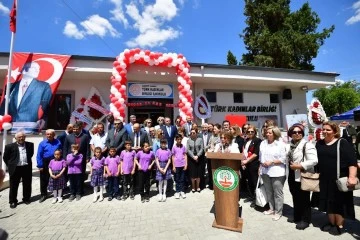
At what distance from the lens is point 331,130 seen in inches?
140

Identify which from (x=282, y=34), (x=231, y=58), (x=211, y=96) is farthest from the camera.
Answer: (x=231, y=58)

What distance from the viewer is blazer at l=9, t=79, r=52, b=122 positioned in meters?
7.84

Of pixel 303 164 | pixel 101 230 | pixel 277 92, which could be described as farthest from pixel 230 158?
pixel 277 92

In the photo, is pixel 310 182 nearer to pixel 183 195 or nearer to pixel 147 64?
pixel 183 195

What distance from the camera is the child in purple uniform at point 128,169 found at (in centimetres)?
575

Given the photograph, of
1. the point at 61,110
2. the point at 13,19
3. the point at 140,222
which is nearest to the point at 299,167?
the point at 140,222

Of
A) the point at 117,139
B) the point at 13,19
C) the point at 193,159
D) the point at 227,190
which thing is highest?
the point at 13,19

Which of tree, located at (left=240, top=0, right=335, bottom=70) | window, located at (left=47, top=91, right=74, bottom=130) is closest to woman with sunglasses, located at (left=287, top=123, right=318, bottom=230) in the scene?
window, located at (left=47, top=91, right=74, bottom=130)

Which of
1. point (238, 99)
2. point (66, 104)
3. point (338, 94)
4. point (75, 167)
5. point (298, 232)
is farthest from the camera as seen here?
point (338, 94)

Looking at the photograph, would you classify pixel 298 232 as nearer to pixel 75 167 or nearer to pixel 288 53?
pixel 75 167

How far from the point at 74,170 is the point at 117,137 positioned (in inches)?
51.9

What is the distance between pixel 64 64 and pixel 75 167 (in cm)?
433

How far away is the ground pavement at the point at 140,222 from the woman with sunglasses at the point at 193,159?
0.64 metres

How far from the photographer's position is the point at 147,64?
29.7 ft
